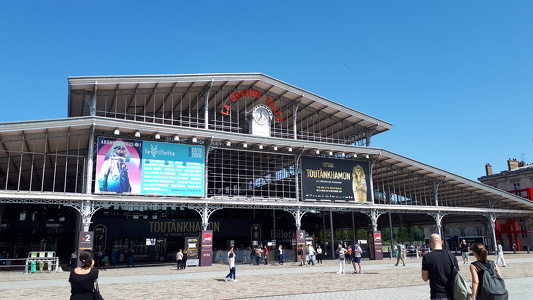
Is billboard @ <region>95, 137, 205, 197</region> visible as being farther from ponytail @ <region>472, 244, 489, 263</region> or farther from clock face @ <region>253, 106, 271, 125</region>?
ponytail @ <region>472, 244, 489, 263</region>

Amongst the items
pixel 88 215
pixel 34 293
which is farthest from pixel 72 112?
pixel 34 293

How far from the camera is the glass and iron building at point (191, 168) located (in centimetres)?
2575

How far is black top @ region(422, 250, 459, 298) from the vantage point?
6.27 meters

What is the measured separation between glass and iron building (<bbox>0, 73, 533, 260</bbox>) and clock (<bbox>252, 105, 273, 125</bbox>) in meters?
0.08

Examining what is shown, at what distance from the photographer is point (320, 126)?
38.6m

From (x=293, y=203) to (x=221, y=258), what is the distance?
23.6ft

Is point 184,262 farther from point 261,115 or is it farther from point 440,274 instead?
point 440,274

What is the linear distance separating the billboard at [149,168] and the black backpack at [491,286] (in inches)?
883

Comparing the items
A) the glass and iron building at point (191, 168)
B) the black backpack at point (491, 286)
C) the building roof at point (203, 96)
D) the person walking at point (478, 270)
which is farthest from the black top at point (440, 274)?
the building roof at point (203, 96)

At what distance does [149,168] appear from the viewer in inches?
1052

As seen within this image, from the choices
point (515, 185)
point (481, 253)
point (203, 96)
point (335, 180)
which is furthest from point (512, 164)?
point (481, 253)

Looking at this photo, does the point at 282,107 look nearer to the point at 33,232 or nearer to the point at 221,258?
the point at 221,258

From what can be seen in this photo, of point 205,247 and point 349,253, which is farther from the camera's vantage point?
point 349,253

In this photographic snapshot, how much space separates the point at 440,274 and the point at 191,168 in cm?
2307
